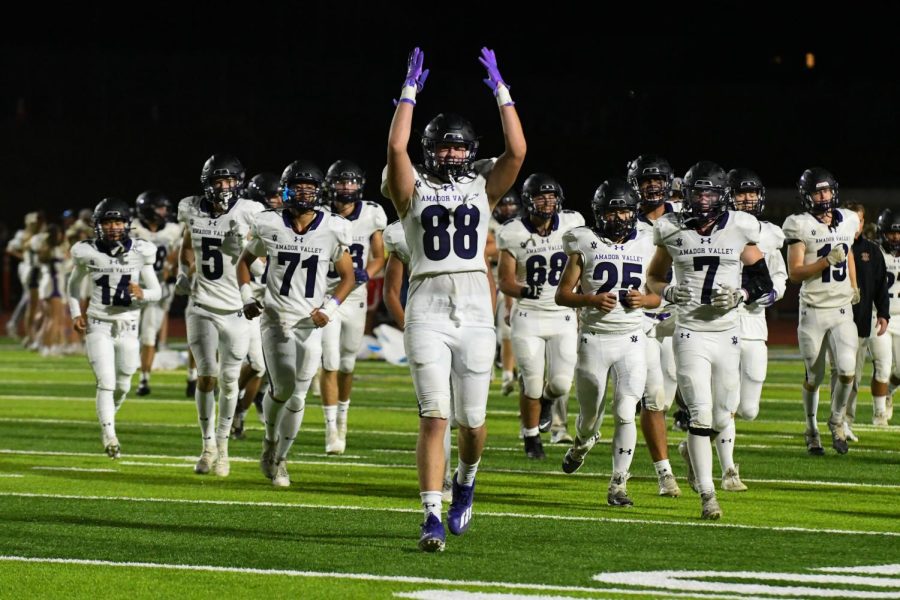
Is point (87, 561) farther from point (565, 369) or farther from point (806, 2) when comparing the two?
point (806, 2)

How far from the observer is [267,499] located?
7824 millimetres

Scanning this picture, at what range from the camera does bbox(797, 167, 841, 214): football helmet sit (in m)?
9.56

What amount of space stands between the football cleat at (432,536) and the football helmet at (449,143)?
1311mm

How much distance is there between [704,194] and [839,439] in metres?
3.40

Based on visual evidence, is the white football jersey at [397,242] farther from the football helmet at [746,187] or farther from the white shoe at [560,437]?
the white shoe at [560,437]

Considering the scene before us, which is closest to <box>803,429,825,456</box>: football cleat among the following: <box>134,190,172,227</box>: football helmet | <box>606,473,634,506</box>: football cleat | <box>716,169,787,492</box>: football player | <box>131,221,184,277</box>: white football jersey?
<box>716,169,787,492</box>: football player

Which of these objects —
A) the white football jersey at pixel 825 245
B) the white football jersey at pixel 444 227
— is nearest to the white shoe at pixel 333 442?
the white football jersey at pixel 825 245

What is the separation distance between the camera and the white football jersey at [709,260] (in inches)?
286

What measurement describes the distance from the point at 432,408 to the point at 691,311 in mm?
1709

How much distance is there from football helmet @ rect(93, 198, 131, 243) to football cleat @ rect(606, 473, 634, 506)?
378 centimetres

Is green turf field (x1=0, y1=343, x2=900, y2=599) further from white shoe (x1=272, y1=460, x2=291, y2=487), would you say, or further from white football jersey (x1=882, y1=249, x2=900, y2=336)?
white football jersey (x1=882, y1=249, x2=900, y2=336)

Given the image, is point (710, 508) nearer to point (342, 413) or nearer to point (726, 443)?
point (726, 443)

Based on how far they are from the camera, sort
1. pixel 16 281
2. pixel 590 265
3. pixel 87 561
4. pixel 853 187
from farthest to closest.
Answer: pixel 16 281 → pixel 853 187 → pixel 590 265 → pixel 87 561

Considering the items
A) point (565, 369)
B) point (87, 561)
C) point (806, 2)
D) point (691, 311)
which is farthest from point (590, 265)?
point (806, 2)
